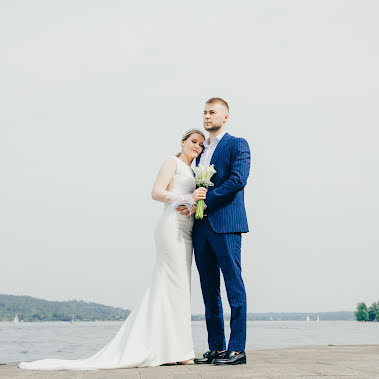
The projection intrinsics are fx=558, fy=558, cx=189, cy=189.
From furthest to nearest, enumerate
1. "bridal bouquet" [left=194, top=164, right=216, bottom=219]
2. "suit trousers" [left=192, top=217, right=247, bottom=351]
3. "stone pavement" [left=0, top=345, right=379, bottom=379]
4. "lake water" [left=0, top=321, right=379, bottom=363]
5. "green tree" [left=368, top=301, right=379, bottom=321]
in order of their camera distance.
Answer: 1. "green tree" [left=368, top=301, right=379, bottom=321]
2. "lake water" [left=0, top=321, right=379, bottom=363]
3. "bridal bouquet" [left=194, top=164, right=216, bottom=219]
4. "suit trousers" [left=192, top=217, right=247, bottom=351]
5. "stone pavement" [left=0, top=345, right=379, bottom=379]

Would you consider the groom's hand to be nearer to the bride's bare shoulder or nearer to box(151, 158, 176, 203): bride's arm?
box(151, 158, 176, 203): bride's arm

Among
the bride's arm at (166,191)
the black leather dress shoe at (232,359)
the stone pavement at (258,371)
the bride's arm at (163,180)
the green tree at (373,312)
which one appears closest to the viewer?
the stone pavement at (258,371)

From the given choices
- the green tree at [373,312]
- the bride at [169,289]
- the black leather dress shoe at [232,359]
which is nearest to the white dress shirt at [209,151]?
the bride at [169,289]

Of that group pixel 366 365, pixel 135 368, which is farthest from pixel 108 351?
pixel 366 365

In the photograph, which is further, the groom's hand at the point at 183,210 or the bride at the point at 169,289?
the groom's hand at the point at 183,210

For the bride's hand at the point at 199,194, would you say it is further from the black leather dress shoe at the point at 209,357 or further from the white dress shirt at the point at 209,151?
the black leather dress shoe at the point at 209,357

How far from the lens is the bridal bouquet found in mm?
5320

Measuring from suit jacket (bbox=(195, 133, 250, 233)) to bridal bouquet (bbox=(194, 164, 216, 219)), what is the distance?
67 mm

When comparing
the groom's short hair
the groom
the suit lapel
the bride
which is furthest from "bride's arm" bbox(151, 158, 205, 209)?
the groom's short hair

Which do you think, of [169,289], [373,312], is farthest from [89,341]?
[373,312]

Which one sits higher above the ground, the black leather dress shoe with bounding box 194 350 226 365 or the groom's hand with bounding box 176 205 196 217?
the groom's hand with bounding box 176 205 196 217

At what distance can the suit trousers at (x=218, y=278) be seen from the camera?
17.1 ft

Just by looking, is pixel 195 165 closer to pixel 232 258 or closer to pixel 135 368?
pixel 232 258

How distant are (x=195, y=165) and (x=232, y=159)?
1.72 ft
